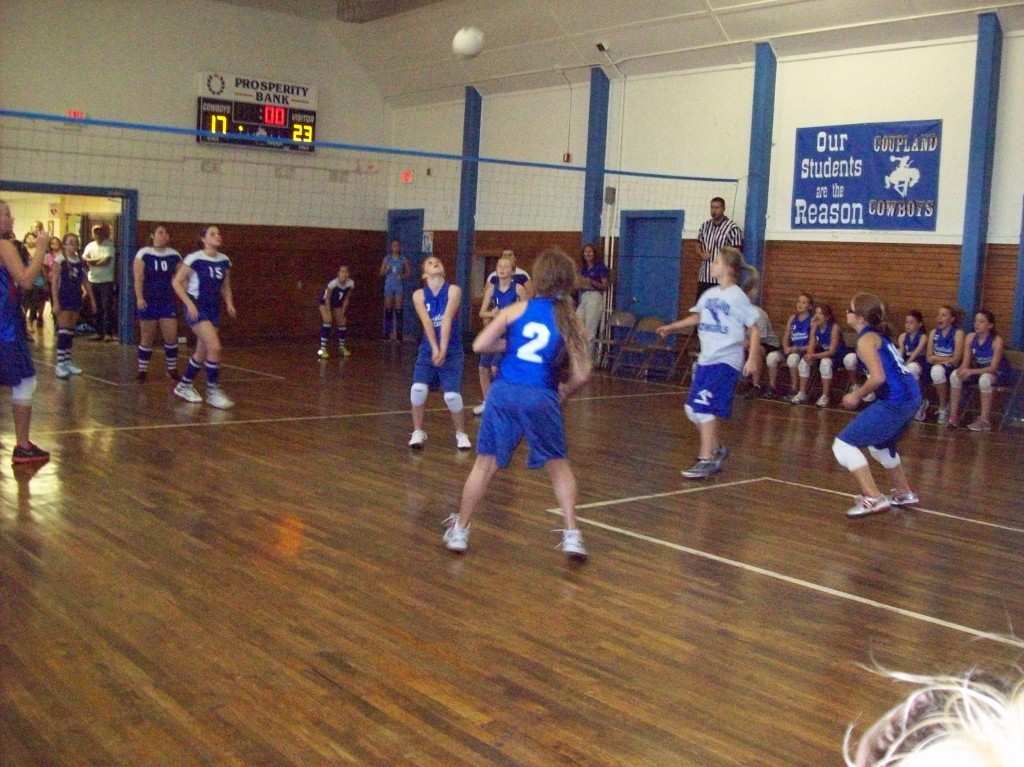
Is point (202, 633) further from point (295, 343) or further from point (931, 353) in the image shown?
point (295, 343)

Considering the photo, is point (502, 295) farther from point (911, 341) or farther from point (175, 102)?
point (175, 102)

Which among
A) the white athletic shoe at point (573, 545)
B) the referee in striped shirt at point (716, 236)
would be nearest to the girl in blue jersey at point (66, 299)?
the referee in striped shirt at point (716, 236)

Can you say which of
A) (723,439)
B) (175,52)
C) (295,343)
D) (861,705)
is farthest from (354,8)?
(861,705)

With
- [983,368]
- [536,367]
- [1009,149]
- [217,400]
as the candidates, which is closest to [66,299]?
[217,400]

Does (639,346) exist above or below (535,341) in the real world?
below

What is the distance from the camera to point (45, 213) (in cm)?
2117

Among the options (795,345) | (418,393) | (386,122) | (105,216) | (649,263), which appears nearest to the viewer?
(418,393)

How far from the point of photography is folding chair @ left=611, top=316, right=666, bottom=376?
47.0 feet

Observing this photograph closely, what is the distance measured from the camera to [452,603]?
4.61 m

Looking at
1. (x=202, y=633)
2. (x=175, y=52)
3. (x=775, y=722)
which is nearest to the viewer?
(x=775, y=722)

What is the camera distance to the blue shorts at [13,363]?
6668 millimetres

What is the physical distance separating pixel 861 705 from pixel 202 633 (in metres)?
2.36

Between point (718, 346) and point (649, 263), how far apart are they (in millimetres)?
7890

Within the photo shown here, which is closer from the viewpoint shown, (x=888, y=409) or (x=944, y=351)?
(x=888, y=409)
